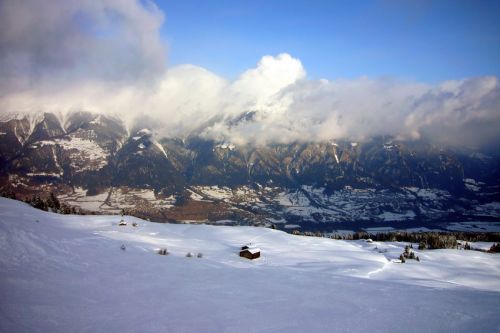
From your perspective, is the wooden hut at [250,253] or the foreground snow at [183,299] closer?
the foreground snow at [183,299]

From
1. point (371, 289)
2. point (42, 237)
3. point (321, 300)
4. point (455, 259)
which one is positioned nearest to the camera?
point (321, 300)

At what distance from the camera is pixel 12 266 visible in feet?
35.6

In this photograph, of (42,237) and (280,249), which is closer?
(42,237)

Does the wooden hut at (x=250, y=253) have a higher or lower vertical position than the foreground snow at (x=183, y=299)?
lower

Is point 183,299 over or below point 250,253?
over

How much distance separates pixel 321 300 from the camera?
10.4 metres

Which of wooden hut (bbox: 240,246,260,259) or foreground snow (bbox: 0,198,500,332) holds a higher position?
foreground snow (bbox: 0,198,500,332)

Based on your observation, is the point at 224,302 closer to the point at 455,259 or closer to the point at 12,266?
Answer: the point at 12,266

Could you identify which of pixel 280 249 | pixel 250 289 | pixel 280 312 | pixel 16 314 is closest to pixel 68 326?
pixel 16 314

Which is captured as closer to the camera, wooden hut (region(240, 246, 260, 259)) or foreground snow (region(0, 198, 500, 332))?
foreground snow (region(0, 198, 500, 332))

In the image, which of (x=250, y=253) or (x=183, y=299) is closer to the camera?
(x=183, y=299)

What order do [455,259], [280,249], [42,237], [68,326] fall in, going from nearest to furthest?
[68,326]
[42,237]
[280,249]
[455,259]

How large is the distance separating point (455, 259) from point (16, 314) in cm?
4471

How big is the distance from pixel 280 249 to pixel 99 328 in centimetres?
2715
